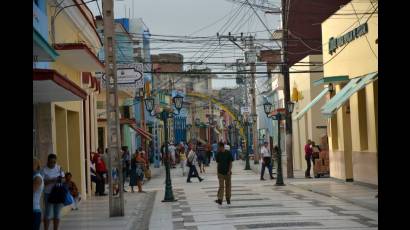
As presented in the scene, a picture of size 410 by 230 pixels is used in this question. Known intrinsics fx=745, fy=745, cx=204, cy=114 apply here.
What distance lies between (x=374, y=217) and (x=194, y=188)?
13.3 meters

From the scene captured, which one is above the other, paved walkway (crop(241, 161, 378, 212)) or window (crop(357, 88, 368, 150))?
window (crop(357, 88, 368, 150))

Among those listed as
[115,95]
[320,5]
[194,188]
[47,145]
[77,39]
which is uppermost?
[320,5]

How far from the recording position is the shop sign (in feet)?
79.1

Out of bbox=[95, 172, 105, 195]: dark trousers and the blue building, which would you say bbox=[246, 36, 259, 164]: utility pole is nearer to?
bbox=[95, 172, 105, 195]: dark trousers

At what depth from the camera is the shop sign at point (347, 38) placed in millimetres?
24119

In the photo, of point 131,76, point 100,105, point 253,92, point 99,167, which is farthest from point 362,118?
point 253,92

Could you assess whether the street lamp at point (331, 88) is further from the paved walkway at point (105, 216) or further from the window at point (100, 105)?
the window at point (100, 105)

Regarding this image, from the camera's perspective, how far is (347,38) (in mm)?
26312

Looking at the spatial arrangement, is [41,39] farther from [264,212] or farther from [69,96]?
[264,212]

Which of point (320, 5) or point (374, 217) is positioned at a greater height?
point (320, 5)

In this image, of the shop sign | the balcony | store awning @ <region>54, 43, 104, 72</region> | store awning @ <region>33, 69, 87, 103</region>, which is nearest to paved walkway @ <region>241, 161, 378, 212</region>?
the shop sign

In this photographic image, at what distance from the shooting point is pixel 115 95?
18.2 meters
